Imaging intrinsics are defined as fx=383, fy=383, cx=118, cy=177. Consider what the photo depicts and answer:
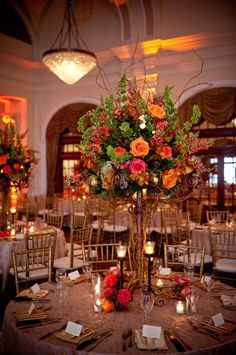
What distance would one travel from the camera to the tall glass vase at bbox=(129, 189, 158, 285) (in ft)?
9.27

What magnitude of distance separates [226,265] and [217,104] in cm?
516

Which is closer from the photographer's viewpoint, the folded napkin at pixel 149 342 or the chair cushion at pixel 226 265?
the folded napkin at pixel 149 342

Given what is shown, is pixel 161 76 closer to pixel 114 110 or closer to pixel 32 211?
pixel 32 211

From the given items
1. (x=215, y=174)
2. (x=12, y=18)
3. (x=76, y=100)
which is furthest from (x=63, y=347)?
(x=12, y=18)

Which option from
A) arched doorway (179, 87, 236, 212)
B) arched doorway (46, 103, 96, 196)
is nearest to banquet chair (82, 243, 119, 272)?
arched doorway (179, 87, 236, 212)

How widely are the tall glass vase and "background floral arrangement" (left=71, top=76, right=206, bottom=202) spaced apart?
12 cm

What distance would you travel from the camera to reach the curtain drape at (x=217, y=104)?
29.9ft

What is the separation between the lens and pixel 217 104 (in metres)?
9.23

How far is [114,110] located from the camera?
268cm

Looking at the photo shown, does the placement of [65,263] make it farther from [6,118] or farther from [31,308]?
[6,118]

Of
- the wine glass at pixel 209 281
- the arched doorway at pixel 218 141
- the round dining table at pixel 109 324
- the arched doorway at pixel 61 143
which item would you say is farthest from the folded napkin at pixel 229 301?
the arched doorway at pixel 61 143

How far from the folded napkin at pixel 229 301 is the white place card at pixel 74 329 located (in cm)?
107

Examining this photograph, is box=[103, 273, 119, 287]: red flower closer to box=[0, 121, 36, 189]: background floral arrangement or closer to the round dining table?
the round dining table

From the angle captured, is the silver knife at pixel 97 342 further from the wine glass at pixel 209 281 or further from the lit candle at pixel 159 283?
the wine glass at pixel 209 281
